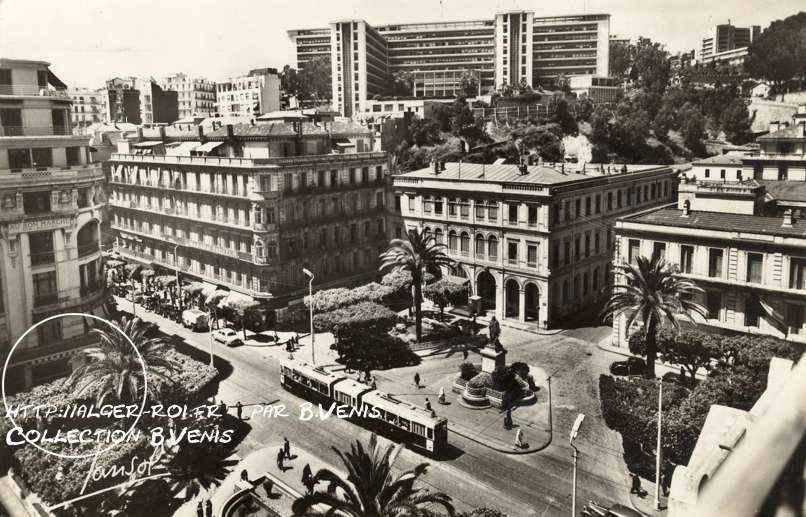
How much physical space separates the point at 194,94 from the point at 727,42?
411 feet

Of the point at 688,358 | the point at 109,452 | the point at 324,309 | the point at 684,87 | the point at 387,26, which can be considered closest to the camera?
the point at 109,452

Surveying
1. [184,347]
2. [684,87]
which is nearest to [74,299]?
[184,347]

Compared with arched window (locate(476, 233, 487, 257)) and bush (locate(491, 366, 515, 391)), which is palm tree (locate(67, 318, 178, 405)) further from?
arched window (locate(476, 233, 487, 257))

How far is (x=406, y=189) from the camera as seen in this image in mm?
62969

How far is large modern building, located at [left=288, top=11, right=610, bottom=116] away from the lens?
144 metres

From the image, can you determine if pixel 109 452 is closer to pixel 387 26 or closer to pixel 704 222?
pixel 704 222

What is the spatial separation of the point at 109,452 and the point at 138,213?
50.7 meters

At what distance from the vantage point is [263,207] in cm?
5378

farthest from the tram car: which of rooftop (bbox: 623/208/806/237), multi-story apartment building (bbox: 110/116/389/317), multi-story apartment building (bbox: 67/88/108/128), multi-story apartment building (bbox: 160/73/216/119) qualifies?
multi-story apartment building (bbox: 160/73/216/119)

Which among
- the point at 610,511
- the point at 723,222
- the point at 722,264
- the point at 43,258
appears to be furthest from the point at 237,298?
the point at 610,511

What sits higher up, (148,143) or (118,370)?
(148,143)

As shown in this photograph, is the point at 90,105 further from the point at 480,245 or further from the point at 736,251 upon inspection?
the point at 736,251

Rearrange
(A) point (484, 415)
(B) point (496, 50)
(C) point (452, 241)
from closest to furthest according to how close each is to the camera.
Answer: (A) point (484, 415) < (C) point (452, 241) < (B) point (496, 50)

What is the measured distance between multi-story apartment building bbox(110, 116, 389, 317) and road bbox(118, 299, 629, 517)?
1249 centimetres
